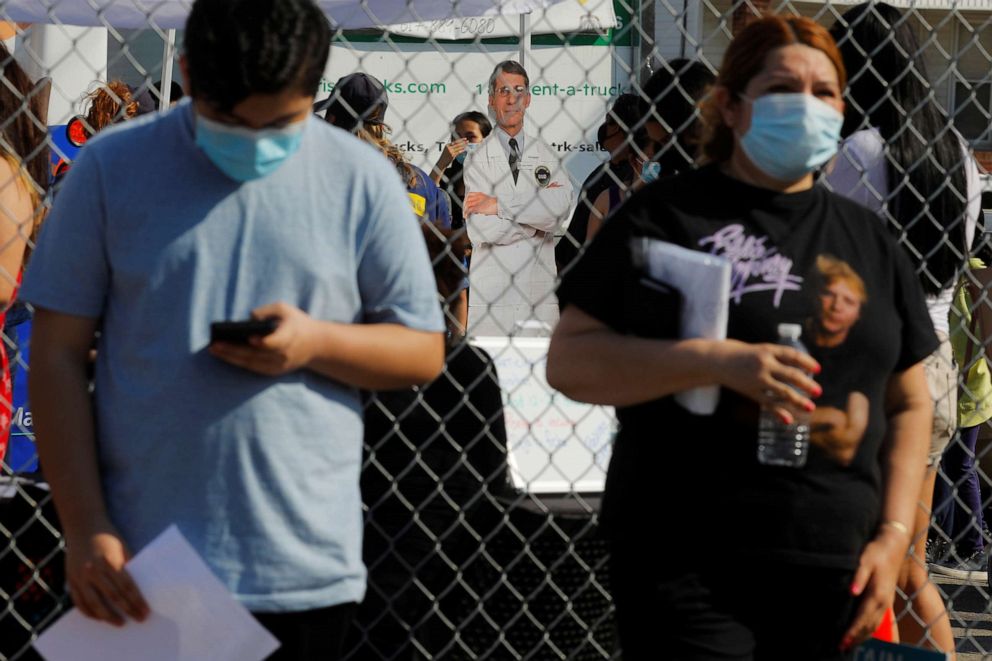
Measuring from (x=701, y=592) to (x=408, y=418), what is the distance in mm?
1260

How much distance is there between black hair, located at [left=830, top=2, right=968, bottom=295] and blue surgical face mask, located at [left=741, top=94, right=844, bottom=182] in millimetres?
1110

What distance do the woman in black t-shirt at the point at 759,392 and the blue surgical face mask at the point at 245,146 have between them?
60 cm

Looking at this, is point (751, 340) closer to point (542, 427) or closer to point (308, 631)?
point (308, 631)

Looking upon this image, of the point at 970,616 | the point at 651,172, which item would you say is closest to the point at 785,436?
the point at 651,172

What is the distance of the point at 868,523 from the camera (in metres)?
2.33

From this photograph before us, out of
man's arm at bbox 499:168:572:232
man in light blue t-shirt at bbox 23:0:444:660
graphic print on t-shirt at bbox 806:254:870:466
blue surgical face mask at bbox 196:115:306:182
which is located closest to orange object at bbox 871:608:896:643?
graphic print on t-shirt at bbox 806:254:870:466

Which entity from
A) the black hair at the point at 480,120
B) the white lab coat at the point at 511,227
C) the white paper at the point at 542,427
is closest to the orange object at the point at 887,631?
the white paper at the point at 542,427

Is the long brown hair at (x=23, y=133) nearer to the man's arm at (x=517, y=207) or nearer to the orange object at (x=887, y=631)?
the orange object at (x=887, y=631)

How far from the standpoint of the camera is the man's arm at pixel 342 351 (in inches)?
75.5

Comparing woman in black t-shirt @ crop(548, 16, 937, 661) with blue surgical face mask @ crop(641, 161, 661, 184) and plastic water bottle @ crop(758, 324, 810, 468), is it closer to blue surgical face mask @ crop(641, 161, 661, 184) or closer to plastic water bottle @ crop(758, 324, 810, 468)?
plastic water bottle @ crop(758, 324, 810, 468)

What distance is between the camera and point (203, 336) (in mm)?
1982

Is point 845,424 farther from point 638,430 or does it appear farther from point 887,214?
point 887,214

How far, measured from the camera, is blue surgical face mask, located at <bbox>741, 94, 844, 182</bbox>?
2338mm

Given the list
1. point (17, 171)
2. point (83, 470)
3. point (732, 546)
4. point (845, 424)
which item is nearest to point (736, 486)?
point (732, 546)
